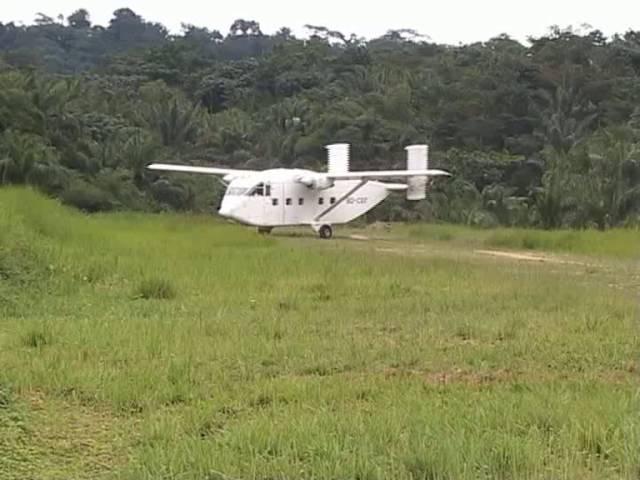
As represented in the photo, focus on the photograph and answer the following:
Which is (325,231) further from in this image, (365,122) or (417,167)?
(365,122)

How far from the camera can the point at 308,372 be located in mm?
6148

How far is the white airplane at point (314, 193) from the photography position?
2584 centimetres

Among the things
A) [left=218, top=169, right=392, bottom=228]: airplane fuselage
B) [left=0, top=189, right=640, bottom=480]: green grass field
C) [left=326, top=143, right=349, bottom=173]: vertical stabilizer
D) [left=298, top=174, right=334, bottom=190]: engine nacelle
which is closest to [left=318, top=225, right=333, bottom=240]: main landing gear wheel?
[left=218, top=169, right=392, bottom=228]: airplane fuselage

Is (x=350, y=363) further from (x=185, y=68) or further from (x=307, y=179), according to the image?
(x=185, y=68)

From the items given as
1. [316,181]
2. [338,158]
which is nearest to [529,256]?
[316,181]

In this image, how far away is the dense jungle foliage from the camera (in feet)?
94.4

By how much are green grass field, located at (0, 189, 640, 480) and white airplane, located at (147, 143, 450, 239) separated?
1268cm

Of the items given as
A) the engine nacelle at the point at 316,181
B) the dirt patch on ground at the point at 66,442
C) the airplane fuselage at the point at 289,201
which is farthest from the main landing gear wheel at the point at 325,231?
the dirt patch on ground at the point at 66,442

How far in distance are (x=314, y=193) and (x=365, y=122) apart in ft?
39.3

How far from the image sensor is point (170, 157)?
37.9m

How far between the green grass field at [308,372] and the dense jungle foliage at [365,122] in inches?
632

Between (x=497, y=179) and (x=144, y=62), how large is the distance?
22.7 m

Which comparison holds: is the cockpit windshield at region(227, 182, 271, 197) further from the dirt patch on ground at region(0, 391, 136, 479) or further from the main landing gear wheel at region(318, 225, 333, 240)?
the dirt patch on ground at region(0, 391, 136, 479)

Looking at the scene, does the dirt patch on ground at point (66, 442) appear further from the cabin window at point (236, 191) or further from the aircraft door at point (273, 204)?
the aircraft door at point (273, 204)
